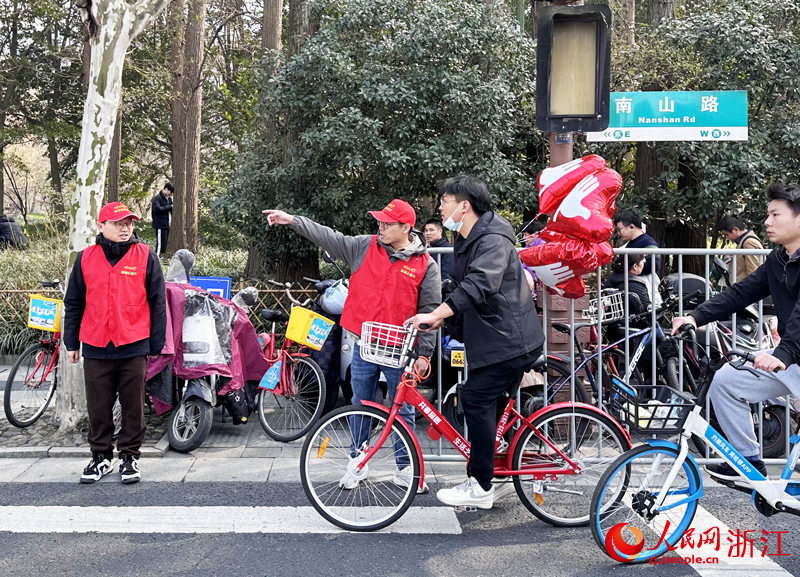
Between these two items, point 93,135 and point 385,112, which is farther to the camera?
point 385,112

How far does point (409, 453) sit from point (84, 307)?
2539 mm

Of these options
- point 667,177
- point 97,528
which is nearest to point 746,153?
point 667,177

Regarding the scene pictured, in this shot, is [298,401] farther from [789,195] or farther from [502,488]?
[789,195]

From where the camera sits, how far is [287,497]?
5.27 meters

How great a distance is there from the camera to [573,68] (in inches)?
233

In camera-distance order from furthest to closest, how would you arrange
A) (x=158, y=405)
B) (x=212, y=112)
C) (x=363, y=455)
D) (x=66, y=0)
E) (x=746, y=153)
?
(x=212, y=112)
(x=66, y=0)
(x=746, y=153)
(x=158, y=405)
(x=363, y=455)

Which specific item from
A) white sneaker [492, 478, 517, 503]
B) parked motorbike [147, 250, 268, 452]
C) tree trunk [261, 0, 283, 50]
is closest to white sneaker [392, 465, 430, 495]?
white sneaker [492, 478, 517, 503]

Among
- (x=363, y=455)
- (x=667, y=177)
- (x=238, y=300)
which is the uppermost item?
(x=667, y=177)

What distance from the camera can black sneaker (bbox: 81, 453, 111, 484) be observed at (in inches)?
216

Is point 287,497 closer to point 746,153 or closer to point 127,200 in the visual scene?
point 746,153

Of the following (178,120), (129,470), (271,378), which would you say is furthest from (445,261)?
(178,120)

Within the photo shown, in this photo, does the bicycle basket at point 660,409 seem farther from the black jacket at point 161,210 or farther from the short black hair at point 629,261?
the black jacket at point 161,210

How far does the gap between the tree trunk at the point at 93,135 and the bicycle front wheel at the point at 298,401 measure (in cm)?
149

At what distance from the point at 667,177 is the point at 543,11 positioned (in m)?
5.58
